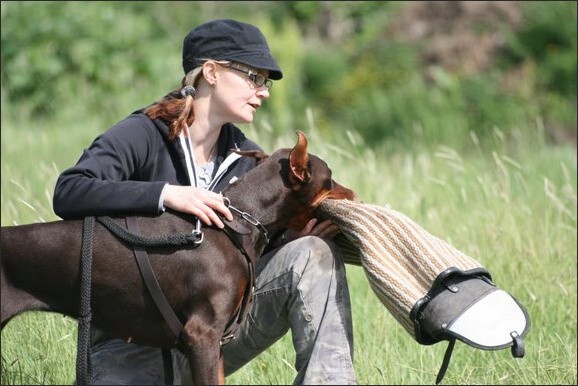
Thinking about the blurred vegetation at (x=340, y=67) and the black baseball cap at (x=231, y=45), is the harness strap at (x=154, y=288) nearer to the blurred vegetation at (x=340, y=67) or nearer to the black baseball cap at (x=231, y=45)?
the black baseball cap at (x=231, y=45)

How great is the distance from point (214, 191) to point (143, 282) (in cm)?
53

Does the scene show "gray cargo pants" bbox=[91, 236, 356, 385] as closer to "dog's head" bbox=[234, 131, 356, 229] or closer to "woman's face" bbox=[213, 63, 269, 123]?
"dog's head" bbox=[234, 131, 356, 229]

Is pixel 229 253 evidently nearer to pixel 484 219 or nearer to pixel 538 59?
pixel 484 219

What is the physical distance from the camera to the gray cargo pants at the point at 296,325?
3395 mm

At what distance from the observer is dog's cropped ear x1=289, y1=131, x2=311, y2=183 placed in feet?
11.2

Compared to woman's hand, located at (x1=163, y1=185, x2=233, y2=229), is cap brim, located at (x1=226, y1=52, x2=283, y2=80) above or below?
above

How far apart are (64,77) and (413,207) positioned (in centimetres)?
601

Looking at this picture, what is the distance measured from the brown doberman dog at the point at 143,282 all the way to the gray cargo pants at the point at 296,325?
173 millimetres

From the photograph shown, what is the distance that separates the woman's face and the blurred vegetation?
4.47 metres

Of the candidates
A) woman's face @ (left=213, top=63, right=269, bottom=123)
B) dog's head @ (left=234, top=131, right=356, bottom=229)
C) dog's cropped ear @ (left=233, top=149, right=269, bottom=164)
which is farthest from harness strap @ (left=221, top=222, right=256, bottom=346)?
woman's face @ (left=213, top=63, right=269, bottom=123)

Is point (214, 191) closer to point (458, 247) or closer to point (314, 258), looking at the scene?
point (314, 258)

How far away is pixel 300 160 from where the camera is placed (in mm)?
3449

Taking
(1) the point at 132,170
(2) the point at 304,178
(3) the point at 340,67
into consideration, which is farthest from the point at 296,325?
(3) the point at 340,67

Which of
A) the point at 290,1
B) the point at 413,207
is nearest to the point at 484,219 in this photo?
the point at 413,207
